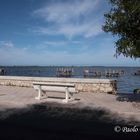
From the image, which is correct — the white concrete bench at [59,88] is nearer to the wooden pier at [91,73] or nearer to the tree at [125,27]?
the tree at [125,27]

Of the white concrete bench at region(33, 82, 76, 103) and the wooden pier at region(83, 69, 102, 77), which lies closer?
the white concrete bench at region(33, 82, 76, 103)

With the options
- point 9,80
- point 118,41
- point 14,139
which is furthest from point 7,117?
point 9,80

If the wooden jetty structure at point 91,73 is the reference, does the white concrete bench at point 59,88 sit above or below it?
above

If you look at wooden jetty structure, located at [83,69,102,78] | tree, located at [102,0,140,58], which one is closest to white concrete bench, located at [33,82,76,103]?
tree, located at [102,0,140,58]

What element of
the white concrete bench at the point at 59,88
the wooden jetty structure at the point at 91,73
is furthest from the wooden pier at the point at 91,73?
the white concrete bench at the point at 59,88

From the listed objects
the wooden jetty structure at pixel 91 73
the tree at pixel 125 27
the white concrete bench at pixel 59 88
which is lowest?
the wooden jetty structure at pixel 91 73

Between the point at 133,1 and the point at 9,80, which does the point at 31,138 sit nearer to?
the point at 133,1

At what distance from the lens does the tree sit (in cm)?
1150

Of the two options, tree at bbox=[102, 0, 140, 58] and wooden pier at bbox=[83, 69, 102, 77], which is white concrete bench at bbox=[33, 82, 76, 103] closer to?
tree at bbox=[102, 0, 140, 58]

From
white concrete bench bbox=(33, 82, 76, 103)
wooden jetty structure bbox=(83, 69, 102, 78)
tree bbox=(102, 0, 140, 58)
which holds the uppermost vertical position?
tree bbox=(102, 0, 140, 58)

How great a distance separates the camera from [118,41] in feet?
39.8

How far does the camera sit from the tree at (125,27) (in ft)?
37.7

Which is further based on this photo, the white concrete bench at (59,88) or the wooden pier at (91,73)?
the wooden pier at (91,73)

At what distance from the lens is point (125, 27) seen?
1177 centimetres
